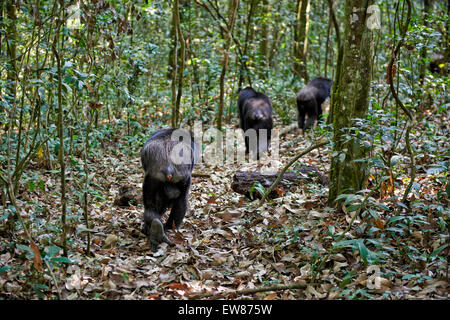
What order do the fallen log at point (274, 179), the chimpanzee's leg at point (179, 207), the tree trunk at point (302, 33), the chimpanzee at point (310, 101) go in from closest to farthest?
the chimpanzee's leg at point (179, 207)
the fallen log at point (274, 179)
the chimpanzee at point (310, 101)
the tree trunk at point (302, 33)

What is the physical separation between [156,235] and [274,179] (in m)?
2.31

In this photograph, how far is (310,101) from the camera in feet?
34.9

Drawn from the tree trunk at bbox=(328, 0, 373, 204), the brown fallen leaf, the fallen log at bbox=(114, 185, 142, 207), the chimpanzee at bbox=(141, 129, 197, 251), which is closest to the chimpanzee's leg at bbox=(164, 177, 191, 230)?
the chimpanzee at bbox=(141, 129, 197, 251)

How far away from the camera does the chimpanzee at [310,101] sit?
10680 mm

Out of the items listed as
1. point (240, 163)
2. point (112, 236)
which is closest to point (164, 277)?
point (112, 236)

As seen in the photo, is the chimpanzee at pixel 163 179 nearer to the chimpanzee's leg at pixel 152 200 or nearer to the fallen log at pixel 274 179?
the chimpanzee's leg at pixel 152 200

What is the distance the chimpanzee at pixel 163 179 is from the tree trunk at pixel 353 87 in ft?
5.92

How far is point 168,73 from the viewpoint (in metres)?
13.9

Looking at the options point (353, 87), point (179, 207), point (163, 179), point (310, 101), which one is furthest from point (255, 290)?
point (310, 101)

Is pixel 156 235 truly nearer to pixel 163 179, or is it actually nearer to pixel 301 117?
pixel 163 179

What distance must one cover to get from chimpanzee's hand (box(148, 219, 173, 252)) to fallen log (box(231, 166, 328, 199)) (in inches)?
71.9

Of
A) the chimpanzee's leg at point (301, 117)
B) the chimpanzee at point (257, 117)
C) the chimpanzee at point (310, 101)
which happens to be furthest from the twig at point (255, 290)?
the chimpanzee's leg at point (301, 117)
